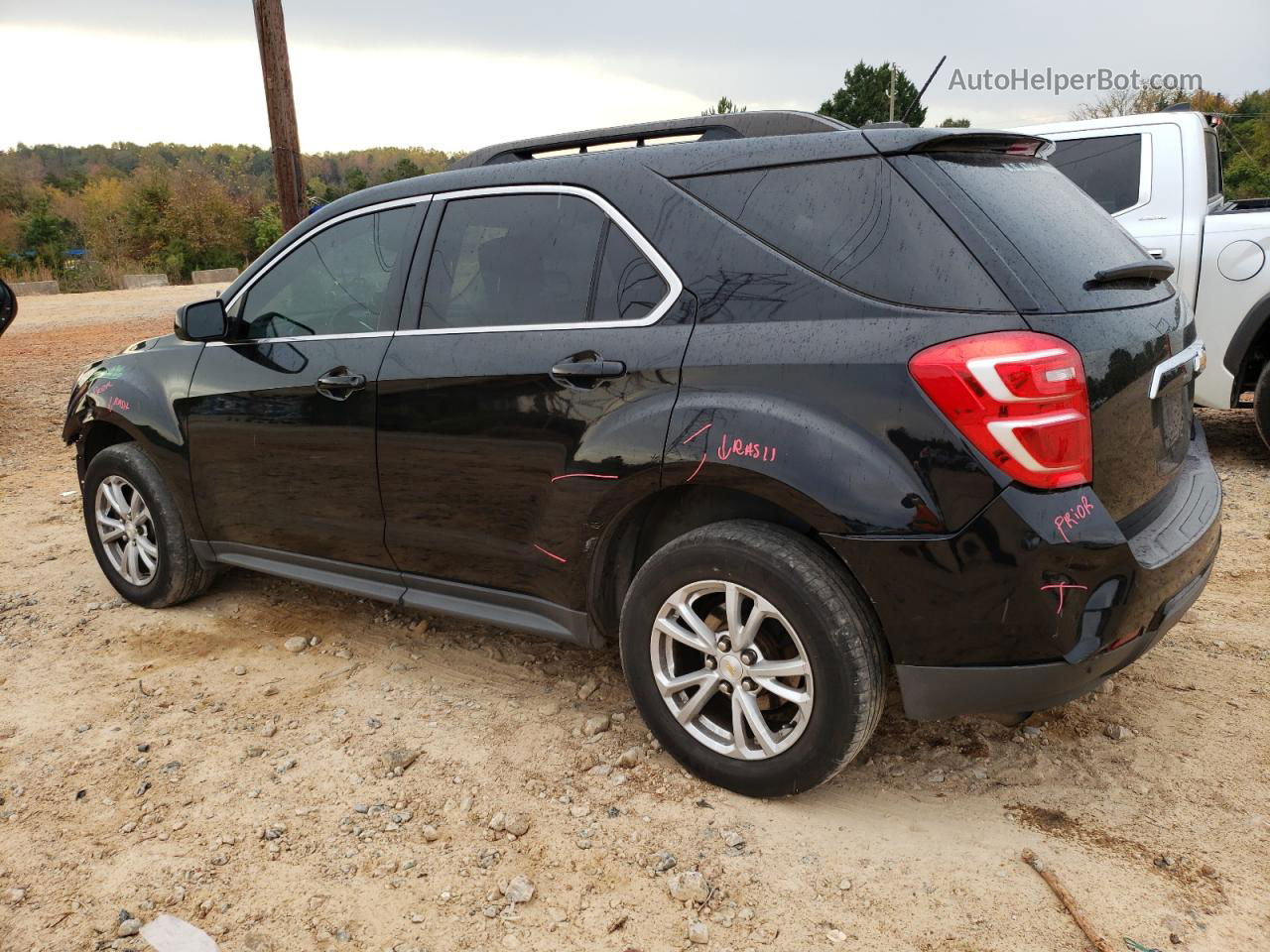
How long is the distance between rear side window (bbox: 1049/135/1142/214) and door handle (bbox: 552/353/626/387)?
463 centimetres

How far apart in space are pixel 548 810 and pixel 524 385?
4.16ft

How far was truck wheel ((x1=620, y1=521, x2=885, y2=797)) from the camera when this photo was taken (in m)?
2.57

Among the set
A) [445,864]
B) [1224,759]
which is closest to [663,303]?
[445,864]

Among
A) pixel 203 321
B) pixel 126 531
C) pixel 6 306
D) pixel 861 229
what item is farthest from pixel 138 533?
pixel 6 306

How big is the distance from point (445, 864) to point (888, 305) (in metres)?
1.86

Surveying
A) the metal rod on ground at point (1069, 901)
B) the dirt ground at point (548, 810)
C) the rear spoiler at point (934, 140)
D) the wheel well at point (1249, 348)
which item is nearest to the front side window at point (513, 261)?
the rear spoiler at point (934, 140)

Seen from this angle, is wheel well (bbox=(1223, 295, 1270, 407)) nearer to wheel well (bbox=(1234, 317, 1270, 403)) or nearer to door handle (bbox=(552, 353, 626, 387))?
wheel well (bbox=(1234, 317, 1270, 403))

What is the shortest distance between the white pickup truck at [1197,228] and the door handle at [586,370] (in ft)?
13.7

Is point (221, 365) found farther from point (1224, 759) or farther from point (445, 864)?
point (1224, 759)

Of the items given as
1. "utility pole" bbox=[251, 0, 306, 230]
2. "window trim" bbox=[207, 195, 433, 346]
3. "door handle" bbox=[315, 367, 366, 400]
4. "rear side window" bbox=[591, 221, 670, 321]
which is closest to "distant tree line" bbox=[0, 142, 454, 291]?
"utility pole" bbox=[251, 0, 306, 230]

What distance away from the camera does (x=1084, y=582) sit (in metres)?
2.38

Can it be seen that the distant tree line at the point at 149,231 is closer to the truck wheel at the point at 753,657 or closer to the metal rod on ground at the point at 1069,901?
the truck wheel at the point at 753,657

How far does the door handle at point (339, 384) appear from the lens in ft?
11.6

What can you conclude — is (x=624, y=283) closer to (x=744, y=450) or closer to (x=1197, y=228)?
(x=744, y=450)
